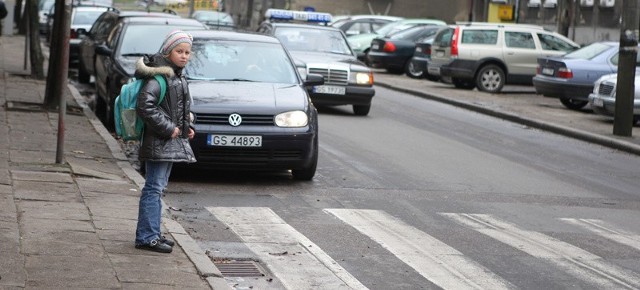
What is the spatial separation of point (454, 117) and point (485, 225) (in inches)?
504

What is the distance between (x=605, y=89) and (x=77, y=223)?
1506cm

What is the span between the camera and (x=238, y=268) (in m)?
8.84

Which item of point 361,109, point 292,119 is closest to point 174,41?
point 292,119

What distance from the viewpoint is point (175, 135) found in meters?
8.80

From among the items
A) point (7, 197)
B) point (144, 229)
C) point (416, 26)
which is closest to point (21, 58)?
point (416, 26)

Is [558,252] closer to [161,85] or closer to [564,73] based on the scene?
[161,85]

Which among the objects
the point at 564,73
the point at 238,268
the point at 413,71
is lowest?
the point at 238,268

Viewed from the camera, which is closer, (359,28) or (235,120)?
(235,120)

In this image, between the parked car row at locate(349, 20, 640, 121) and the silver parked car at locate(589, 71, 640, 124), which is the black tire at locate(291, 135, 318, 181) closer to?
the silver parked car at locate(589, 71, 640, 124)

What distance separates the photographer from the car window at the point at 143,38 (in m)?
18.6

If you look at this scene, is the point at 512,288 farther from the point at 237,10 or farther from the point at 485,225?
the point at 237,10

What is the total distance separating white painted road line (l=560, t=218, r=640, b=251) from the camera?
1070 centimetres

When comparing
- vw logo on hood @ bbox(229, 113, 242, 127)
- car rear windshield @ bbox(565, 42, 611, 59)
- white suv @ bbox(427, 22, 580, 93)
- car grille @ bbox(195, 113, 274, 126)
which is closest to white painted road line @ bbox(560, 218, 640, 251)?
car grille @ bbox(195, 113, 274, 126)

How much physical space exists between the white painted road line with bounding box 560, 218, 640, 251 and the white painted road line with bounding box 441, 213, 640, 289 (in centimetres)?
59
